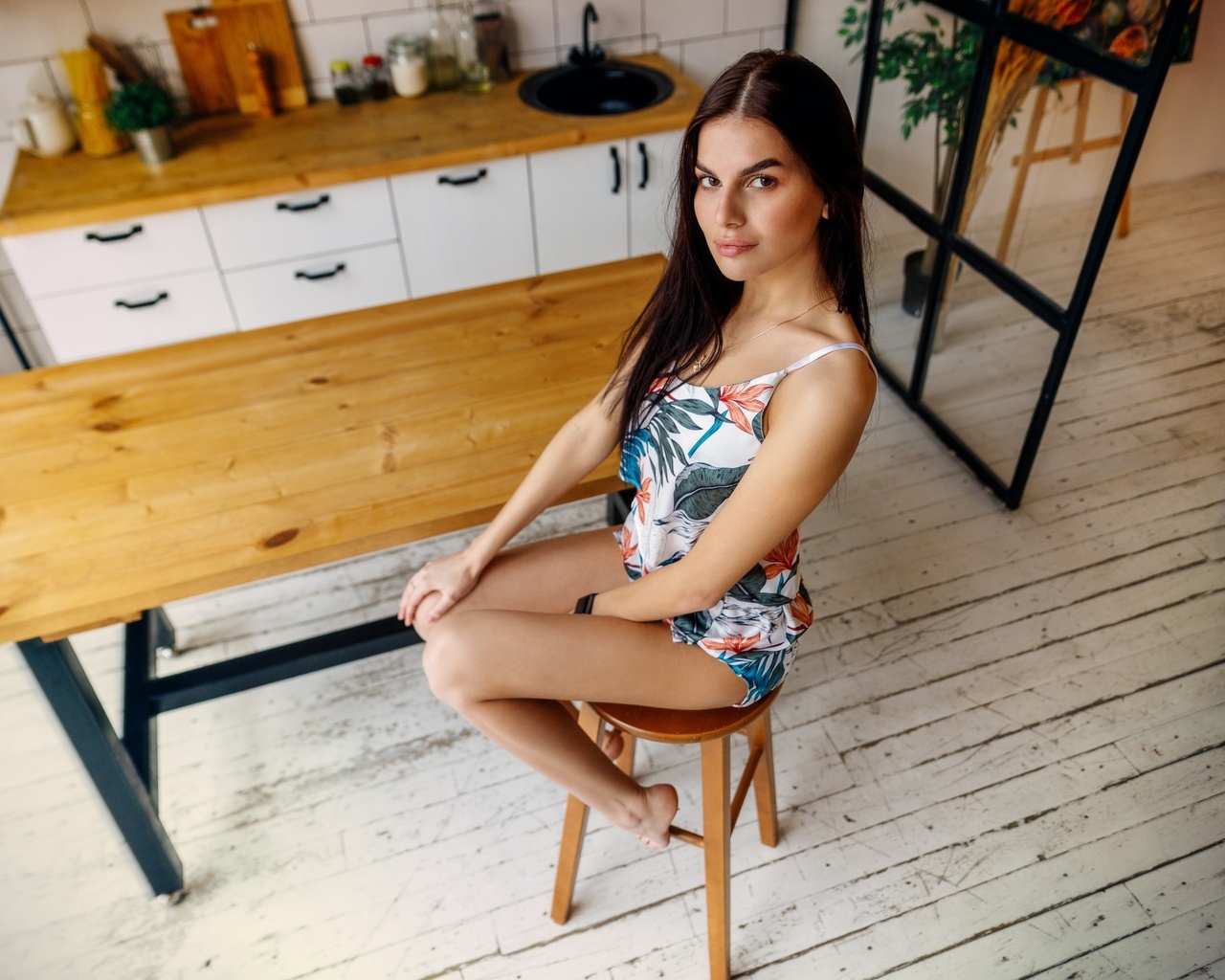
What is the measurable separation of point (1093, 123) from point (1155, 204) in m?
2.40

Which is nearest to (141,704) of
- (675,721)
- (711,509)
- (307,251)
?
(675,721)

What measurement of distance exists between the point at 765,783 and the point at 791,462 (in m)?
0.90

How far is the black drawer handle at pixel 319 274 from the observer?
2.88 metres

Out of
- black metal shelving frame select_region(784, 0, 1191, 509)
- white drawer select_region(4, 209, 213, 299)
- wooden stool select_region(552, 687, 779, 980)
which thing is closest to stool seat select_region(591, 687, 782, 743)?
wooden stool select_region(552, 687, 779, 980)

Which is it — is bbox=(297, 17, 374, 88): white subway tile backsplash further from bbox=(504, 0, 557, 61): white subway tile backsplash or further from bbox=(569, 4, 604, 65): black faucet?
bbox=(569, 4, 604, 65): black faucet

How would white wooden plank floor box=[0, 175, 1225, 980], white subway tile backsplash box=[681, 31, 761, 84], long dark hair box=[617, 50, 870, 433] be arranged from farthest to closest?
1. white subway tile backsplash box=[681, 31, 761, 84]
2. white wooden plank floor box=[0, 175, 1225, 980]
3. long dark hair box=[617, 50, 870, 433]

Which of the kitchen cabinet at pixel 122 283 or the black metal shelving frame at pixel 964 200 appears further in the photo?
the kitchen cabinet at pixel 122 283

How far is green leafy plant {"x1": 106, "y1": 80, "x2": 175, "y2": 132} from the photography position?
2.68 m

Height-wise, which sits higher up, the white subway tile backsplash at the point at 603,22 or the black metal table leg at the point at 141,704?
the white subway tile backsplash at the point at 603,22

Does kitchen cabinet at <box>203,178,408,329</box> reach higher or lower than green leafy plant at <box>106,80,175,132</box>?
lower

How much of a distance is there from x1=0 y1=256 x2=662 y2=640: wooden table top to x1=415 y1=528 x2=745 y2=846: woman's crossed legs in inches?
8.7

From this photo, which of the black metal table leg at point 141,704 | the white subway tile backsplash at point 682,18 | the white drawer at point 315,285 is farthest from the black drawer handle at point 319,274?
the white subway tile backsplash at point 682,18

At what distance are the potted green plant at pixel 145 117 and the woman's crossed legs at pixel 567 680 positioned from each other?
6.17 ft

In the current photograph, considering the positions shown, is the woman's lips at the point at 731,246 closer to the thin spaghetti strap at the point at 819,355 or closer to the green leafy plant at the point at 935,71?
the thin spaghetti strap at the point at 819,355
